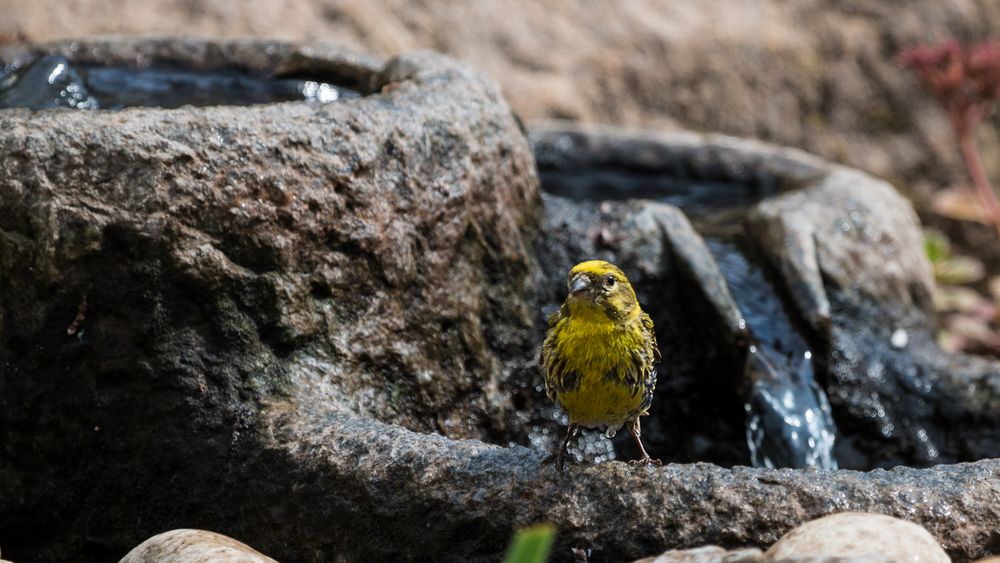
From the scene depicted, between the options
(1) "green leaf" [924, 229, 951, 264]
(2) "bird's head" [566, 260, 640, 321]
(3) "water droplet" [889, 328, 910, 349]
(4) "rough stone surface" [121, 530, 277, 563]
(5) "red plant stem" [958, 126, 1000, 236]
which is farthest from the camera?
(1) "green leaf" [924, 229, 951, 264]

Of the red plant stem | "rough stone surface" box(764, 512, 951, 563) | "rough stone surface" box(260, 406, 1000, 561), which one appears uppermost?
"rough stone surface" box(764, 512, 951, 563)

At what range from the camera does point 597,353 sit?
3545 mm

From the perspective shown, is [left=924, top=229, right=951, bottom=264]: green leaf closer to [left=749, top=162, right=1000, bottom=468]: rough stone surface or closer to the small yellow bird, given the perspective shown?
[left=749, top=162, right=1000, bottom=468]: rough stone surface

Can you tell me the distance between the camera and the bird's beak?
3.56m

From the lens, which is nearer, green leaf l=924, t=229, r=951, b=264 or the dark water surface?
the dark water surface

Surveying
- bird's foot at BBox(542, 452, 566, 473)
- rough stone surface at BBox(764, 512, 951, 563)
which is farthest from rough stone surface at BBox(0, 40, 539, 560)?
rough stone surface at BBox(764, 512, 951, 563)

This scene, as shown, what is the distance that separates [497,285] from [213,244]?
55.6 inches

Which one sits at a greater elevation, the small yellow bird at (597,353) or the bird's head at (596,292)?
the bird's head at (596,292)

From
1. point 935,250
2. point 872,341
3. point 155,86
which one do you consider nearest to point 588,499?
point 872,341

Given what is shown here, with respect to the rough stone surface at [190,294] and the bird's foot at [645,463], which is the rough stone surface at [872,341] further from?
the bird's foot at [645,463]

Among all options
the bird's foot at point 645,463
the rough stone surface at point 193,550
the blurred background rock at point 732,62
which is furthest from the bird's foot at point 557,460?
the blurred background rock at point 732,62

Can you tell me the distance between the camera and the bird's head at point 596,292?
3.58 m

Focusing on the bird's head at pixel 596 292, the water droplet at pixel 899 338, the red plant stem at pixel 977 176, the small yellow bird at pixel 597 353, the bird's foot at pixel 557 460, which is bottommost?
the red plant stem at pixel 977 176

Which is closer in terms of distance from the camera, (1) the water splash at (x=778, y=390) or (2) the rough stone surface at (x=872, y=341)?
(1) the water splash at (x=778, y=390)
